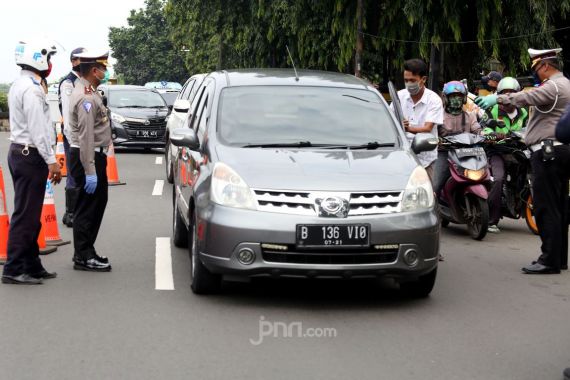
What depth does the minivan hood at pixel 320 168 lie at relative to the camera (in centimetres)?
723

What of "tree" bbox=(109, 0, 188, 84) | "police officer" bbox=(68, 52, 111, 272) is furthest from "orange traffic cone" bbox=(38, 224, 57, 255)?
"tree" bbox=(109, 0, 188, 84)

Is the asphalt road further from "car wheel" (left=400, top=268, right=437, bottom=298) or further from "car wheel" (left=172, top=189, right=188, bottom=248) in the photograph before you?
"car wheel" (left=172, top=189, right=188, bottom=248)

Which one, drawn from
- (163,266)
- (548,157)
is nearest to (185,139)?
(163,266)

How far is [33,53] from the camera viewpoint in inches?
316

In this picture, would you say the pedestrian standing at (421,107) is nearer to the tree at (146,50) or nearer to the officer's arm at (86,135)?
the officer's arm at (86,135)

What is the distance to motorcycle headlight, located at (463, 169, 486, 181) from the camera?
10898mm

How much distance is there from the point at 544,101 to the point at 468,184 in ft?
7.42

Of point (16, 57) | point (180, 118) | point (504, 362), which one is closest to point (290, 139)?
point (16, 57)

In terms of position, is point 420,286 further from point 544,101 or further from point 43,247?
point 43,247

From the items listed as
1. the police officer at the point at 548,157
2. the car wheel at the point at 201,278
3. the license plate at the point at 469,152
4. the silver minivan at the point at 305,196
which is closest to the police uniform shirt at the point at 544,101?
the police officer at the point at 548,157

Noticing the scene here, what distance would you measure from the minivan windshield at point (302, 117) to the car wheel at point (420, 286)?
1.13 metres

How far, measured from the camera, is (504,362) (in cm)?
602

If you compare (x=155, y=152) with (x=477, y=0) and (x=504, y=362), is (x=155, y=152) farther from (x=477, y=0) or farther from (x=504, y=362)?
(x=504, y=362)

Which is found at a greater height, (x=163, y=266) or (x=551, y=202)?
(x=551, y=202)
